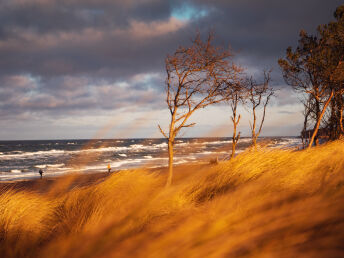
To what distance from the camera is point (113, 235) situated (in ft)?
Result: 11.0

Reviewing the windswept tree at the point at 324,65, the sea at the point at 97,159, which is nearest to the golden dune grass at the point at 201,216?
the sea at the point at 97,159

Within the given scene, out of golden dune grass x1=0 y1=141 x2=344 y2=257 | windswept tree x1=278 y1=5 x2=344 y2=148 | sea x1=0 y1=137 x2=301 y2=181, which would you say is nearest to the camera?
golden dune grass x1=0 y1=141 x2=344 y2=257

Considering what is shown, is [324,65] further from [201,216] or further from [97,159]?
[97,159]

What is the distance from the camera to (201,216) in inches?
133

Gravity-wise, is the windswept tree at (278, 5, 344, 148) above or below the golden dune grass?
above

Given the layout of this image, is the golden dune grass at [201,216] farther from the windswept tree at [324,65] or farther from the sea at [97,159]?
the windswept tree at [324,65]

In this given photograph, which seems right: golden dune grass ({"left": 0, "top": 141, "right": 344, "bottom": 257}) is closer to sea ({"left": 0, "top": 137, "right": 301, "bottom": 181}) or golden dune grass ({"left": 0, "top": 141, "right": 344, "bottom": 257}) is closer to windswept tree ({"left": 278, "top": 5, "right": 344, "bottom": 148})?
sea ({"left": 0, "top": 137, "right": 301, "bottom": 181})

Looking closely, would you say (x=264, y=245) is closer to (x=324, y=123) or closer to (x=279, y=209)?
(x=279, y=209)

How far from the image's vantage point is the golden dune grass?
9.43 ft

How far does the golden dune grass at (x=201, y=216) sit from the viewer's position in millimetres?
2875

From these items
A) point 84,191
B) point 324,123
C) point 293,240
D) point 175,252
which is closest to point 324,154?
point 293,240

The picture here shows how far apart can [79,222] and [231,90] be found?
543cm

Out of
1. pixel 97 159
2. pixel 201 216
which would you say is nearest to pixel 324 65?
pixel 201 216

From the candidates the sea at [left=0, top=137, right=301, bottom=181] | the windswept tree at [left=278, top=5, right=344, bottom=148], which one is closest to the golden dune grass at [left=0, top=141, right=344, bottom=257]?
the sea at [left=0, top=137, right=301, bottom=181]
